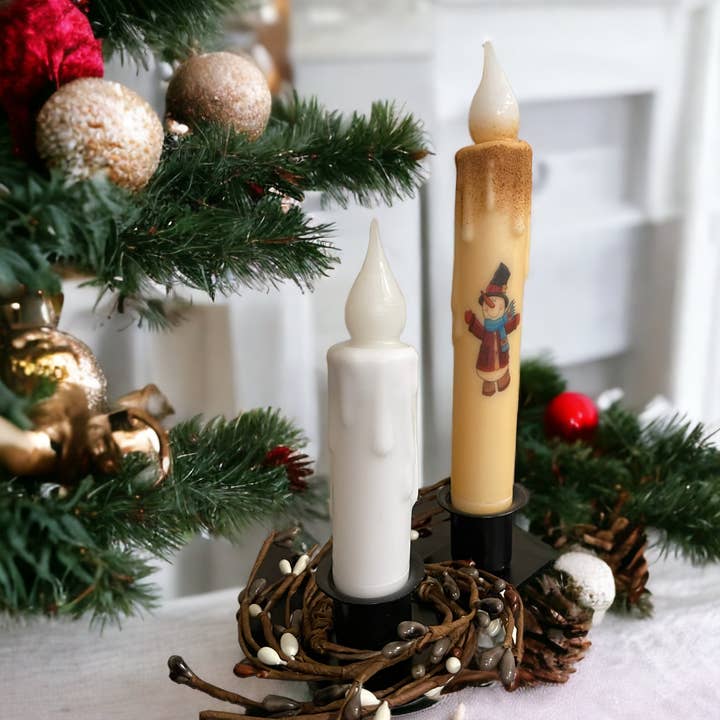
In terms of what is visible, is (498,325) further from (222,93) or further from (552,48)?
(552,48)

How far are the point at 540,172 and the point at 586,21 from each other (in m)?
0.17

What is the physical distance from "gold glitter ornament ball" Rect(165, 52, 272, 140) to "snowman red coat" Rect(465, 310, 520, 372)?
0.58 ft

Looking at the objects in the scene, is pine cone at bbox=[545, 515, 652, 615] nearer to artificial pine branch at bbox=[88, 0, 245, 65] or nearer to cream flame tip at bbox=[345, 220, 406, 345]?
cream flame tip at bbox=[345, 220, 406, 345]

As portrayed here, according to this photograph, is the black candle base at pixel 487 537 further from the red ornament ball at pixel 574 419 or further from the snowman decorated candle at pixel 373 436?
the red ornament ball at pixel 574 419

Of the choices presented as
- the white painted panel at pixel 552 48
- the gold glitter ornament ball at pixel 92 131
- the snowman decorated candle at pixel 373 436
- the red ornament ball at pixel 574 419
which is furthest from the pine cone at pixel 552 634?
the white painted panel at pixel 552 48

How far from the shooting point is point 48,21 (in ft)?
1.16

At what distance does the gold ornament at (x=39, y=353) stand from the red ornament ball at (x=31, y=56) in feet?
0.29

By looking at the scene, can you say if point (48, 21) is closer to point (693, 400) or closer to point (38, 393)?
point (38, 393)

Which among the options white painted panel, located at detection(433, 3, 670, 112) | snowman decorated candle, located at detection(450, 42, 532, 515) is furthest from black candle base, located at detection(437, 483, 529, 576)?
white painted panel, located at detection(433, 3, 670, 112)

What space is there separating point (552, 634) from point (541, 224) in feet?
2.01

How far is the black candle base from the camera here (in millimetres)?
443

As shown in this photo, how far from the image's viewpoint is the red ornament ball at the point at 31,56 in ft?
1.15

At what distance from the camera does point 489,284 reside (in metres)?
0.41

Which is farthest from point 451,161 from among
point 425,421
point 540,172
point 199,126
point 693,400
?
point 693,400
